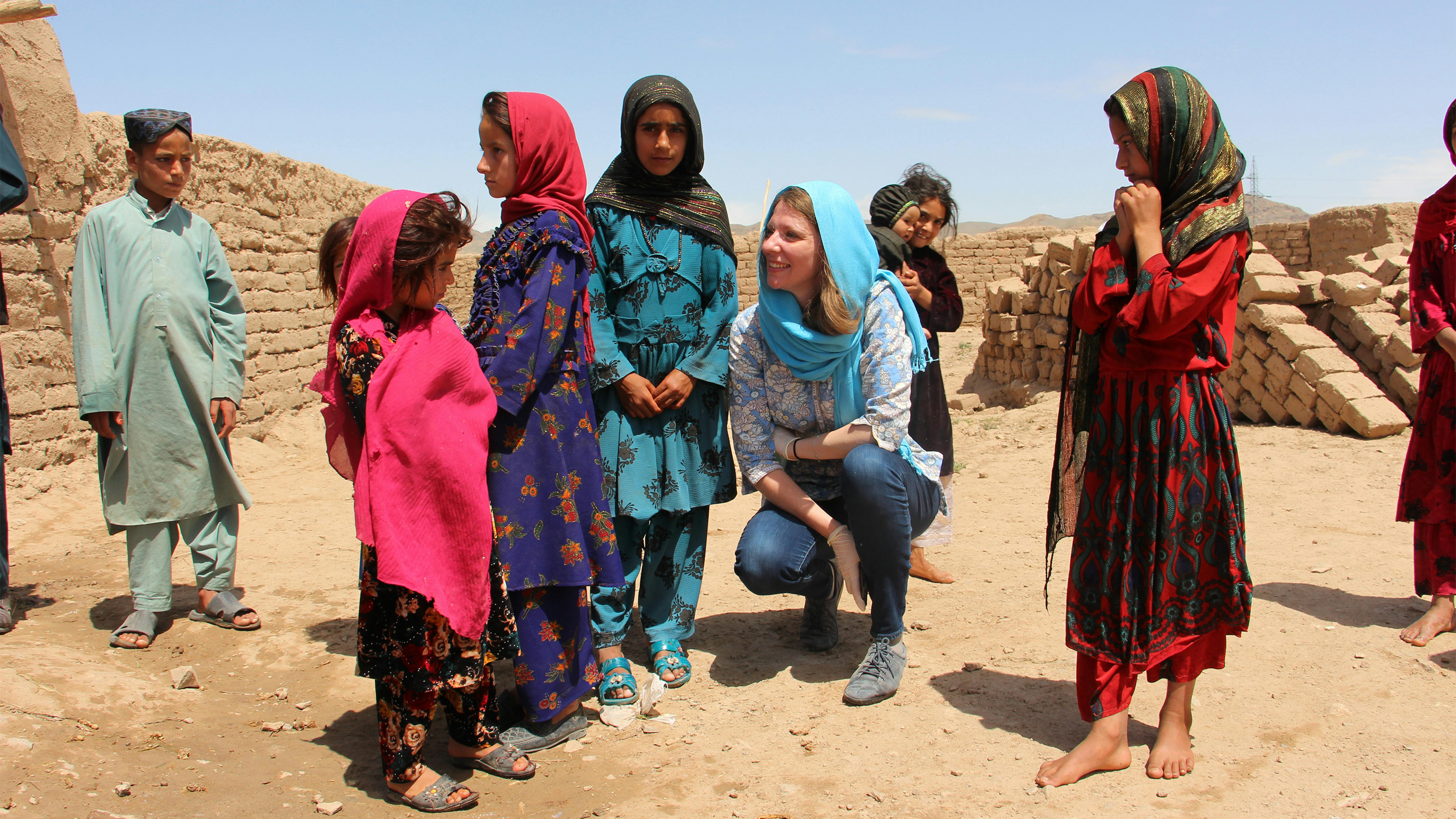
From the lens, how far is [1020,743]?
2670 mm

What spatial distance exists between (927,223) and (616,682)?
261cm

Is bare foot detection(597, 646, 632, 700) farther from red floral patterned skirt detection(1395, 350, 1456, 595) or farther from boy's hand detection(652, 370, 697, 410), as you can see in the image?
red floral patterned skirt detection(1395, 350, 1456, 595)

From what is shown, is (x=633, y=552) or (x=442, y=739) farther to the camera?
(x=633, y=552)

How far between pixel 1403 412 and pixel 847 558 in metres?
6.22

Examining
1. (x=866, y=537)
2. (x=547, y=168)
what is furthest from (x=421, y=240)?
(x=866, y=537)

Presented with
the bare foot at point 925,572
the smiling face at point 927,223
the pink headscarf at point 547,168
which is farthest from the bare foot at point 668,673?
the smiling face at point 927,223

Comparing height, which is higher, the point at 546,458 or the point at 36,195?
the point at 36,195

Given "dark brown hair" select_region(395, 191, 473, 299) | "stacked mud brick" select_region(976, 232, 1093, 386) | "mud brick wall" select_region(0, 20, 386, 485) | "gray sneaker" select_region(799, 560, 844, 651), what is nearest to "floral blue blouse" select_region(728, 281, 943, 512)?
"gray sneaker" select_region(799, 560, 844, 651)

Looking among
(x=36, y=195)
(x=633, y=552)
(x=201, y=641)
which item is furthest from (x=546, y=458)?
(x=36, y=195)

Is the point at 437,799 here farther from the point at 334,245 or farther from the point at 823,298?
the point at 334,245

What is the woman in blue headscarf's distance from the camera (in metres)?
2.96

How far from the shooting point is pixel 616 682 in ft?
9.88

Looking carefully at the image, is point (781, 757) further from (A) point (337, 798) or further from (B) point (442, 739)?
(A) point (337, 798)

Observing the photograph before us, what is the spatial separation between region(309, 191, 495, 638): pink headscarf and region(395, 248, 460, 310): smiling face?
0.03m
